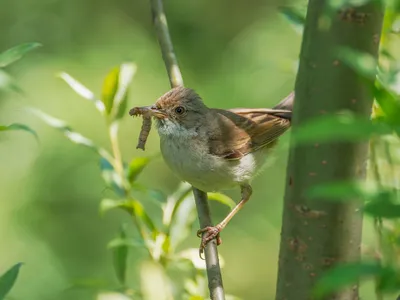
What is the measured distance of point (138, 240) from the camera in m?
2.84

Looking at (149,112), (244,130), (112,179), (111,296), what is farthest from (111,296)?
(244,130)

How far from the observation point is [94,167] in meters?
6.55

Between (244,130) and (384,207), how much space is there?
11.2 ft

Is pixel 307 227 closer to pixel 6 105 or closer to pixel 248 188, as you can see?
pixel 248 188

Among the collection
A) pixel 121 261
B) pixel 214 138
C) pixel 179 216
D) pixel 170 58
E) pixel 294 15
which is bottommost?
pixel 121 261

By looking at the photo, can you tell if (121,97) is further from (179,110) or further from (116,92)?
(179,110)

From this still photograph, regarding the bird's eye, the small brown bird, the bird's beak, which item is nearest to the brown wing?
the small brown bird

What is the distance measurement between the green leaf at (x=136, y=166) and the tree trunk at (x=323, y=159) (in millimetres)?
1114

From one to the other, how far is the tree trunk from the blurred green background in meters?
3.66

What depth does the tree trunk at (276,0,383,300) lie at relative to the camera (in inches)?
68.6

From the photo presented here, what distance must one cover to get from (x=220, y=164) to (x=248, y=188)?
44 centimetres

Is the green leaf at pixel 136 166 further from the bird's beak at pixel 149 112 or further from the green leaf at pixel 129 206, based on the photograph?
the bird's beak at pixel 149 112

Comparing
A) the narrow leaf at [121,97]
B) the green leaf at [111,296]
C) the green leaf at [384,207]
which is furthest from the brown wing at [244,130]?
the green leaf at [384,207]

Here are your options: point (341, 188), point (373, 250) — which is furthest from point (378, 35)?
point (373, 250)
